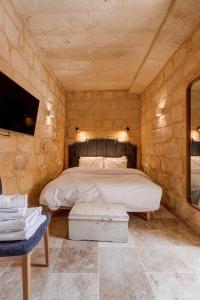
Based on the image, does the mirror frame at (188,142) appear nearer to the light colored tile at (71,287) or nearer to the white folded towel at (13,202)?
the light colored tile at (71,287)

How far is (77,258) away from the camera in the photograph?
194cm

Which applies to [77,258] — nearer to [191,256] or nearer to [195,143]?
[191,256]

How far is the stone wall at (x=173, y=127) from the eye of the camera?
2.71 m

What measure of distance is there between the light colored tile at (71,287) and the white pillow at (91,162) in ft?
10.7

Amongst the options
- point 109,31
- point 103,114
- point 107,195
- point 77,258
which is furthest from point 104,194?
point 103,114

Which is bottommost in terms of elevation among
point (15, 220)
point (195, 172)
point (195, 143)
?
point (15, 220)

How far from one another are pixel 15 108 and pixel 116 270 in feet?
6.72

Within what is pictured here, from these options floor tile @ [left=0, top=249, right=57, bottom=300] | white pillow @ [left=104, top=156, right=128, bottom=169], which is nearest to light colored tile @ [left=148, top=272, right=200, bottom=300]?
floor tile @ [left=0, top=249, right=57, bottom=300]

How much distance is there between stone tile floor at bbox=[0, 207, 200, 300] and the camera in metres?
1.47

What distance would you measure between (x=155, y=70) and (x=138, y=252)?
11.2 ft

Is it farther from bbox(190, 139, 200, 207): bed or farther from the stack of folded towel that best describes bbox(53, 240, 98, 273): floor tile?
bbox(190, 139, 200, 207): bed

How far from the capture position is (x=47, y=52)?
3.32 metres

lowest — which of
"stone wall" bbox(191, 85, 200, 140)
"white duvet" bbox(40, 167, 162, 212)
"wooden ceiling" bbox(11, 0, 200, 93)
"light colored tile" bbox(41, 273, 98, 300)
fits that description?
"light colored tile" bbox(41, 273, 98, 300)

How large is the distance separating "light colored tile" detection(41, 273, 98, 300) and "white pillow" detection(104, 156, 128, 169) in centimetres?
328
